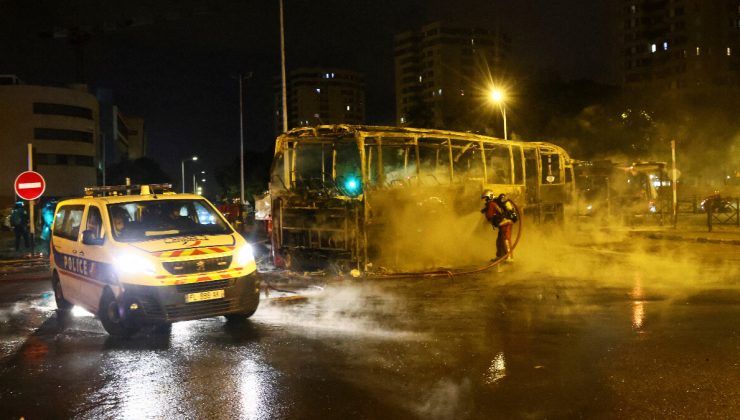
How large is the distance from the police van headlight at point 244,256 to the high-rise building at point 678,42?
305 ft

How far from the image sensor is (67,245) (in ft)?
33.4

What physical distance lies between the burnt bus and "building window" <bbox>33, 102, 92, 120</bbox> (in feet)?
261

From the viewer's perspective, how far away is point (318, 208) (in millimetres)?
14258

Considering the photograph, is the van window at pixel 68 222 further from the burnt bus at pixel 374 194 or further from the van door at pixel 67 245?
the burnt bus at pixel 374 194

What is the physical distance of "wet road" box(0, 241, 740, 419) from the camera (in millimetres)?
5703

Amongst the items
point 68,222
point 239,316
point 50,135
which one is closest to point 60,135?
point 50,135

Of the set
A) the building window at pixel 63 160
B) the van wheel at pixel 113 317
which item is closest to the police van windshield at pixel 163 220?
→ the van wheel at pixel 113 317

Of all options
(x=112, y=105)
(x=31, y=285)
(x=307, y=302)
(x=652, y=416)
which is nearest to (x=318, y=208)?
(x=307, y=302)

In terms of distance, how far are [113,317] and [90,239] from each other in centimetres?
116

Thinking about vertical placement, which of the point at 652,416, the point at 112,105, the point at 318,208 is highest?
the point at 112,105

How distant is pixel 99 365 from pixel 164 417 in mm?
2188

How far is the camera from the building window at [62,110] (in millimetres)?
83875

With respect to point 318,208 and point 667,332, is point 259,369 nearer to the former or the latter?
point 667,332

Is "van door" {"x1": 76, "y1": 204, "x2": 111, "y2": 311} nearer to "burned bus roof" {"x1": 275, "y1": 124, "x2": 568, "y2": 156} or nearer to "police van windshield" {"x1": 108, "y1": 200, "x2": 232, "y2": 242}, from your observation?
"police van windshield" {"x1": 108, "y1": 200, "x2": 232, "y2": 242}
